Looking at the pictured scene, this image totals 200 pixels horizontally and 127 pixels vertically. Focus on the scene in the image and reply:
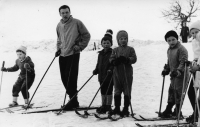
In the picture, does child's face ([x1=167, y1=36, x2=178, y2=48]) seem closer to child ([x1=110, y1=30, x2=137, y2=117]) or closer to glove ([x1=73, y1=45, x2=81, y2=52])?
child ([x1=110, y1=30, x2=137, y2=117])

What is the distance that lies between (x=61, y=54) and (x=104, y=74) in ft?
3.66

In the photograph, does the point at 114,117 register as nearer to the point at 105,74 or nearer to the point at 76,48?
the point at 105,74

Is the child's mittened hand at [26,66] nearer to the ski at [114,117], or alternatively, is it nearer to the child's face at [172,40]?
the ski at [114,117]

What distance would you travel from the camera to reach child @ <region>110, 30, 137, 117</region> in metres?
5.14

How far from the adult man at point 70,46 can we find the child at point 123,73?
0.98 metres

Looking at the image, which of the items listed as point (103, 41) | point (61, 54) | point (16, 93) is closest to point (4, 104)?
point (16, 93)

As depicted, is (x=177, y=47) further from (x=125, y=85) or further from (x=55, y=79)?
(x=55, y=79)

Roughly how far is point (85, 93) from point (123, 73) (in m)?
3.68

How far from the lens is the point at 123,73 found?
524 centimetres

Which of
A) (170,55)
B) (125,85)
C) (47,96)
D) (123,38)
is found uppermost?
(123,38)

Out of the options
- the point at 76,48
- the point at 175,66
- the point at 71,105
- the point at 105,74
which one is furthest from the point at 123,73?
the point at 71,105

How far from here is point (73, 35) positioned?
6.00 m

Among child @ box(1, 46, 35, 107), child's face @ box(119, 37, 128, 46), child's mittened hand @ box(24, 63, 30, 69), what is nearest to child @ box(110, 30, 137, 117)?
child's face @ box(119, 37, 128, 46)

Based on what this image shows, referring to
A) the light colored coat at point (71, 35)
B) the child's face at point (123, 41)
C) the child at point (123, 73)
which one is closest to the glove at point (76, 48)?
the light colored coat at point (71, 35)
